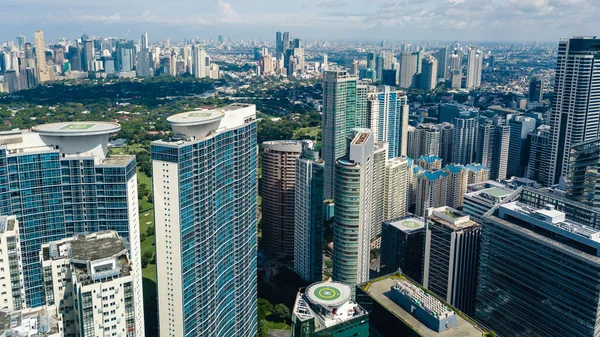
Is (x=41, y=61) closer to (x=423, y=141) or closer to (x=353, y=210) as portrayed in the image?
(x=423, y=141)

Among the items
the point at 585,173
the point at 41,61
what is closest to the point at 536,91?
the point at 585,173

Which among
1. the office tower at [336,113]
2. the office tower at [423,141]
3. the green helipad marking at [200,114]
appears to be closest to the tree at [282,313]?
the green helipad marking at [200,114]

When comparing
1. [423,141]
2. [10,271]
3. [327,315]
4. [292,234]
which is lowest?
[292,234]

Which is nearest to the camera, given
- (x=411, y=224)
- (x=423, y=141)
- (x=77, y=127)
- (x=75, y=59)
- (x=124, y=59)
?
(x=77, y=127)

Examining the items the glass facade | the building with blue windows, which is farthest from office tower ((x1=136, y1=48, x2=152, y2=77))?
the glass facade

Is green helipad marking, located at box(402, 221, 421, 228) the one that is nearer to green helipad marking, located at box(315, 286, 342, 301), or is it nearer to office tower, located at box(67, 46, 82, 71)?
green helipad marking, located at box(315, 286, 342, 301)

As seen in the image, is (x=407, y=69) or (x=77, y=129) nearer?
(x=77, y=129)

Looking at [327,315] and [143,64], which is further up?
[143,64]
